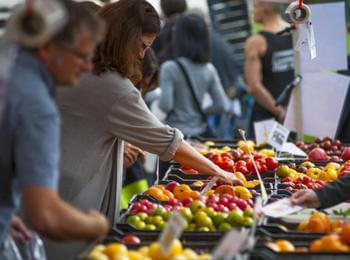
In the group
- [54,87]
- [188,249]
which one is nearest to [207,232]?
[188,249]

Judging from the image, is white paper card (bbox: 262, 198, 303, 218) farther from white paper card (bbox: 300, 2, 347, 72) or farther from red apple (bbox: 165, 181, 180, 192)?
white paper card (bbox: 300, 2, 347, 72)

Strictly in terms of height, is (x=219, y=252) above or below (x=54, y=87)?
below

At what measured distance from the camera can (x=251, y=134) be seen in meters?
8.65

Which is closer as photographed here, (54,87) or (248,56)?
(54,87)

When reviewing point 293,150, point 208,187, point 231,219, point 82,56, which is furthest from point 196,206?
point 293,150

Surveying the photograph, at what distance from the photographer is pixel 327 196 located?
3.91 meters

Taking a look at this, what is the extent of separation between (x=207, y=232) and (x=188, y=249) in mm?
379

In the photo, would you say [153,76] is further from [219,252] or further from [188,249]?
[219,252]

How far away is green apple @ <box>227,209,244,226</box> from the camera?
388 centimetres

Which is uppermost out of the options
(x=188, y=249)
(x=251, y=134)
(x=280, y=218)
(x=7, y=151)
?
(x=7, y=151)

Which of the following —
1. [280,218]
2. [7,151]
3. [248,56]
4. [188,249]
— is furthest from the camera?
[248,56]

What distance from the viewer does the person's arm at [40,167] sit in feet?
8.70

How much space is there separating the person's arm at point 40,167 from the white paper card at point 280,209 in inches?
53.4

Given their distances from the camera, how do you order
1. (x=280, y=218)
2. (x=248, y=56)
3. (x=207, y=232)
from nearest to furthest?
(x=207, y=232) → (x=280, y=218) → (x=248, y=56)
